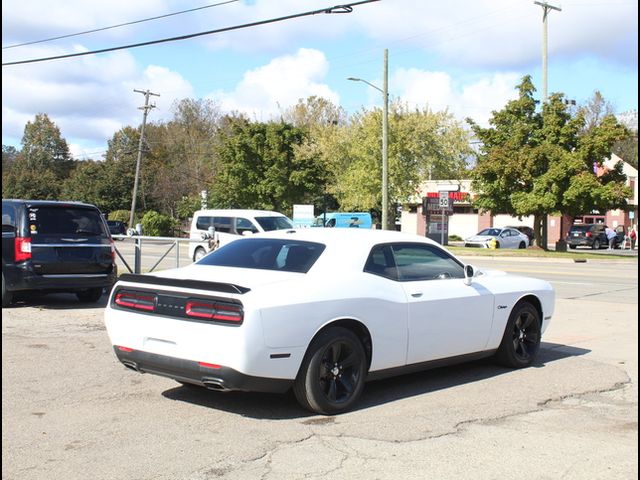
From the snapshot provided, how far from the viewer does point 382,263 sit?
700cm

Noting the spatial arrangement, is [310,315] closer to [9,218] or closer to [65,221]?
[65,221]

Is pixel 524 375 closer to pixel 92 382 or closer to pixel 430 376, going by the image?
pixel 430 376

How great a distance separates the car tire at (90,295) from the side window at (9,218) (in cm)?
207

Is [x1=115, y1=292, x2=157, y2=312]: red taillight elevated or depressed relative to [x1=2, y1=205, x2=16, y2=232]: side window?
depressed

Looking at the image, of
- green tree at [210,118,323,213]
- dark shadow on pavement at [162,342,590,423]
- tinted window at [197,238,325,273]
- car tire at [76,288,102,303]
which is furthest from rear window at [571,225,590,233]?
tinted window at [197,238,325,273]

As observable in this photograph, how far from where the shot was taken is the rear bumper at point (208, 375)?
575 centimetres

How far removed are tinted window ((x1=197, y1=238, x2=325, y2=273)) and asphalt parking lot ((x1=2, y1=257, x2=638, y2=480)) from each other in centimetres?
119

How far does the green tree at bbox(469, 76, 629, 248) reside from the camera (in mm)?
33125

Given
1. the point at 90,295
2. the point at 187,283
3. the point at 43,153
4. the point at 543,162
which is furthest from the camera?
the point at 43,153

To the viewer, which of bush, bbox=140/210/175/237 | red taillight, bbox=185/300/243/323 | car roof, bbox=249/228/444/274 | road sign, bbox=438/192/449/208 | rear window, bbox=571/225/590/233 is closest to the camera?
red taillight, bbox=185/300/243/323

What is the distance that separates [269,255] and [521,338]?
10.3 ft

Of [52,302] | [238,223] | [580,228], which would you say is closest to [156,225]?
[580,228]

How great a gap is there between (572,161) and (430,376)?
90.3 ft

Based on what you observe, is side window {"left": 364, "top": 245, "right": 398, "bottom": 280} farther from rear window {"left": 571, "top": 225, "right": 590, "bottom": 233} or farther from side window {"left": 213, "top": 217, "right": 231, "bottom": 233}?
rear window {"left": 571, "top": 225, "right": 590, "bottom": 233}
